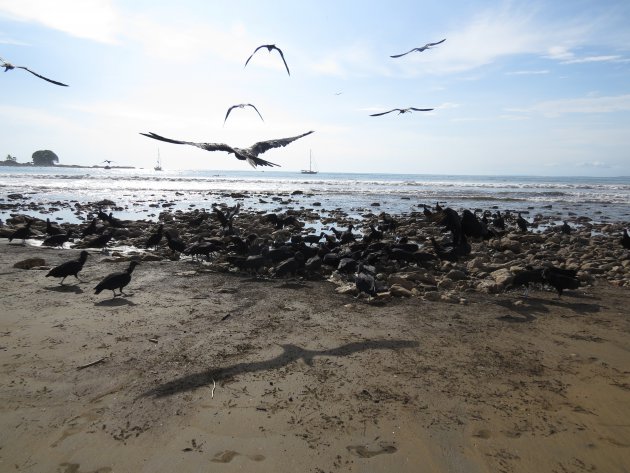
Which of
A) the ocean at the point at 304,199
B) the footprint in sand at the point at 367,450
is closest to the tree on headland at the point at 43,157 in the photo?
the ocean at the point at 304,199

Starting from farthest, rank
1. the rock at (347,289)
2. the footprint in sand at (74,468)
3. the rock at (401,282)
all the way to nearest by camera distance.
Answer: the rock at (401,282), the rock at (347,289), the footprint in sand at (74,468)

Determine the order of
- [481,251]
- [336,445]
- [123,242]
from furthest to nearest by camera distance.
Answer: [123,242]
[481,251]
[336,445]

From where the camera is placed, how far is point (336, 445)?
11.3ft

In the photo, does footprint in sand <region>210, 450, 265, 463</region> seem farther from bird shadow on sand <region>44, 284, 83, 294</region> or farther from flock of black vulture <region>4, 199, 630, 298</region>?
bird shadow on sand <region>44, 284, 83, 294</region>

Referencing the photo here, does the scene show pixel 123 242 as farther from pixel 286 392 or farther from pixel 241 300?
pixel 286 392

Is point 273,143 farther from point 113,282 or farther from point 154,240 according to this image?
point 154,240

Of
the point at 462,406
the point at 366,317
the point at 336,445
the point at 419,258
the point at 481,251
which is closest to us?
the point at 336,445

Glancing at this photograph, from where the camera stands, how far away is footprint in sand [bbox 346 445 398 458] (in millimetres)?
3322

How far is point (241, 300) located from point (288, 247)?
10.4 ft

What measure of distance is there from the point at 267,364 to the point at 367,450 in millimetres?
1762

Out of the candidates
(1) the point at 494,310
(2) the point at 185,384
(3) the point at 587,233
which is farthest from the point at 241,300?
(3) the point at 587,233

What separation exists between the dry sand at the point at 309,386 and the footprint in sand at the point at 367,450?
0.01 metres

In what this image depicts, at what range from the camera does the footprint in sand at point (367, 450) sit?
10.9ft

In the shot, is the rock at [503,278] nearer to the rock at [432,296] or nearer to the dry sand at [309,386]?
the dry sand at [309,386]
